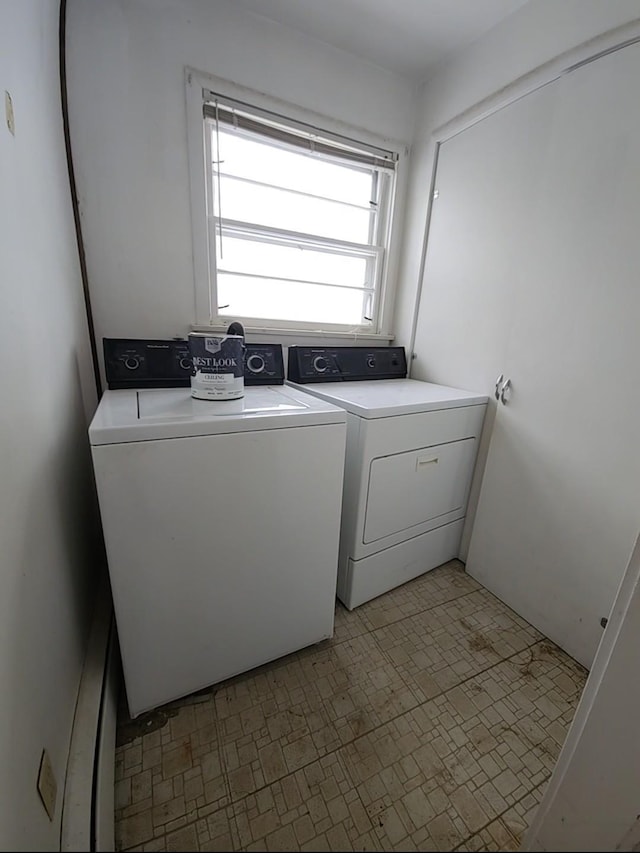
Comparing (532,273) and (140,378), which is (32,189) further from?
(532,273)

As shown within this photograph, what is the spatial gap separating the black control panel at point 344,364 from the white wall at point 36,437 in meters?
0.94

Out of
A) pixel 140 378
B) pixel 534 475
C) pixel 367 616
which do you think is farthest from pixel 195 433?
pixel 534 475

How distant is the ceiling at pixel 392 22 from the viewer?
1.45 metres

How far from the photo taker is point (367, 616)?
1.55 m

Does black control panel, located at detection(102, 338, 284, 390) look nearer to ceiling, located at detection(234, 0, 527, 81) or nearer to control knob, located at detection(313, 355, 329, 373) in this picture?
control knob, located at detection(313, 355, 329, 373)

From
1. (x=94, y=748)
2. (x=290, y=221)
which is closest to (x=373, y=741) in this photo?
(x=94, y=748)

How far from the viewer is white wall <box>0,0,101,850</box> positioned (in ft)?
2.08

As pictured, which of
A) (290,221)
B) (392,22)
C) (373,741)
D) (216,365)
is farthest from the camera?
(290,221)

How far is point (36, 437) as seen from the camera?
863 mm

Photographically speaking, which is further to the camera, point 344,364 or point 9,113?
point 344,364

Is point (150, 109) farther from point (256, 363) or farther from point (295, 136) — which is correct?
point (256, 363)

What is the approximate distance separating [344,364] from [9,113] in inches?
57.3

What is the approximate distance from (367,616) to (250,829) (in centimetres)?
136

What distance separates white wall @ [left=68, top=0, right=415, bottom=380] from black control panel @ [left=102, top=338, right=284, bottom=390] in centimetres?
23
